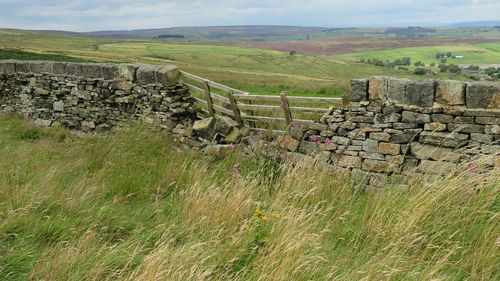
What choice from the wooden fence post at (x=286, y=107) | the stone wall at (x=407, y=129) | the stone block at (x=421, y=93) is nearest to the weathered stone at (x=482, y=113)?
the stone wall at (x=407, y=129)

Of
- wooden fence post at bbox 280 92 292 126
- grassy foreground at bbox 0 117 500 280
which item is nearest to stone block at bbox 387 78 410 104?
grassy foreground at bbox 0 117 500 280

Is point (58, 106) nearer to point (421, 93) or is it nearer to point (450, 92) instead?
point (421, 93)

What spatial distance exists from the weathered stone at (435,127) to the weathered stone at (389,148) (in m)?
0.46

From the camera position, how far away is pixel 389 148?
6297mm

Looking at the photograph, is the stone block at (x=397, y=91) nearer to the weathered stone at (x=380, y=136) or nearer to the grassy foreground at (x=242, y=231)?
the weathered stone at (x=380, y=136)

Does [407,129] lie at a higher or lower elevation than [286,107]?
lower

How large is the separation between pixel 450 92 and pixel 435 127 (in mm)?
490

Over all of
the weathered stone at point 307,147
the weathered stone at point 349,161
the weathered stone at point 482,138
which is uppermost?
the weathered stone at point 482,138

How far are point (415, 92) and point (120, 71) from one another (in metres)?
6.92

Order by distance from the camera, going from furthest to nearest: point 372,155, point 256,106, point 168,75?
point 168,75, point 256,106, point 372,155

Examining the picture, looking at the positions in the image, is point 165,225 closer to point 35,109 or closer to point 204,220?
point 204,220

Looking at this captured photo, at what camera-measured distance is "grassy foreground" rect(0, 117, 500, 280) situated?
2.85 metres

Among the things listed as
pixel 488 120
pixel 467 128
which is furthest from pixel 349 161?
pixel 488 120

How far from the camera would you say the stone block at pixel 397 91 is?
612cm
